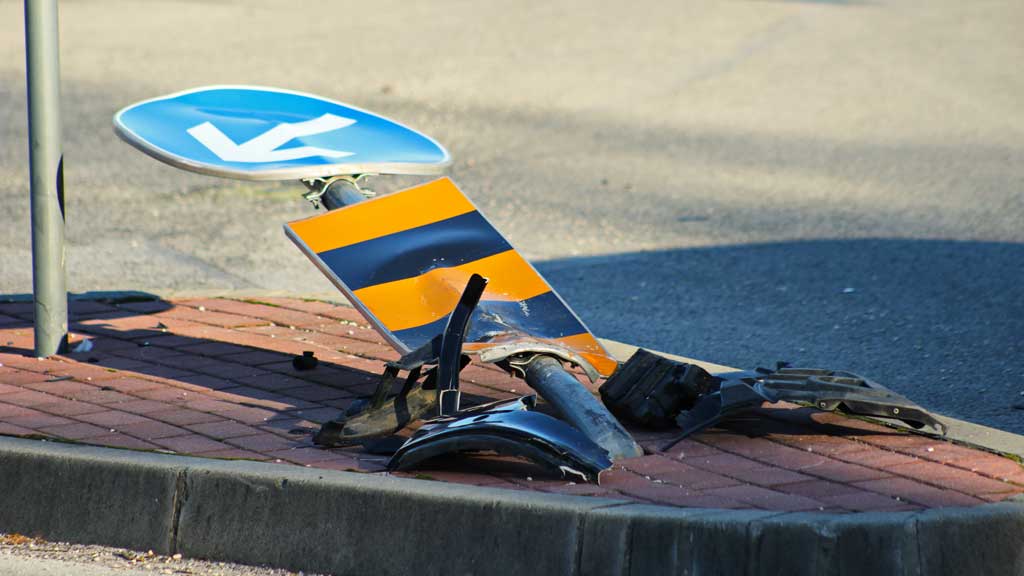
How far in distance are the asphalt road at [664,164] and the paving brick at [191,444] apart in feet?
7.13

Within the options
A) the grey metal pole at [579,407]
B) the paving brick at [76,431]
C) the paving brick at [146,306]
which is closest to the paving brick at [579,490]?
the grey metal pole at [579,407]

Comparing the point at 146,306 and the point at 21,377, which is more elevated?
the point at 21,377

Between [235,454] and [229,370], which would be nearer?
[235,454]

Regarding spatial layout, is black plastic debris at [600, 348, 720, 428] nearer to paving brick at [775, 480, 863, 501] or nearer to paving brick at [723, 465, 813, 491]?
paving brick at [723, 465, 813, 491]

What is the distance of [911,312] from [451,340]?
9.03 feet

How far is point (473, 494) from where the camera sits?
3.33 metres

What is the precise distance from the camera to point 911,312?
5887 millimetres

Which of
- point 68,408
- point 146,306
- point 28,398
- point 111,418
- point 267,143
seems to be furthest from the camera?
point 146,306

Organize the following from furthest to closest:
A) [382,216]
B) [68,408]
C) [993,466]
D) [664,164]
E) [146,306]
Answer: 1. [664,164]
2. [146,306]
3. [382,216]
4. [68,408]
5. [993,466]

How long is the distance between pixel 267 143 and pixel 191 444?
5.10 feet

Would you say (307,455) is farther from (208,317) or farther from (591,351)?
(208,317)

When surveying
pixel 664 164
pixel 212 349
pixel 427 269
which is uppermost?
pixel 427 269

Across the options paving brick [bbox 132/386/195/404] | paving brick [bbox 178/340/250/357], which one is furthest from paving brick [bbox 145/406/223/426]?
paving brick [bbox 178/340/250/357]

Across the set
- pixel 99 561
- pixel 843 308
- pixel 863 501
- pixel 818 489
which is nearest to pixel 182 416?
pixel 99 561
